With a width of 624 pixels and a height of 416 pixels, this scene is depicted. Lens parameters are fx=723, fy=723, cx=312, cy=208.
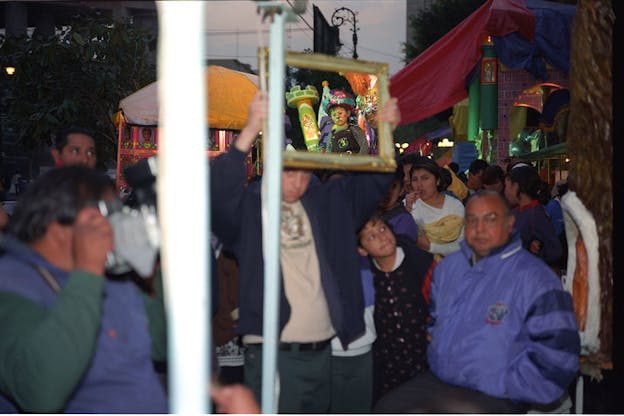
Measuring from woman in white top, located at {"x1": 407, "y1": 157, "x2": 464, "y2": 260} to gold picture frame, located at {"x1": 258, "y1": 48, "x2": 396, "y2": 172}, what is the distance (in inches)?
94.1

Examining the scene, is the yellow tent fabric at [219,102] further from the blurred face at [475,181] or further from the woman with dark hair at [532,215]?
the woman with dark hair at [532,215]

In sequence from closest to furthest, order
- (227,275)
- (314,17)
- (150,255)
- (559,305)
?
1. (150,255)
2. (559,305)
3. (227,275)
4. (314,17)

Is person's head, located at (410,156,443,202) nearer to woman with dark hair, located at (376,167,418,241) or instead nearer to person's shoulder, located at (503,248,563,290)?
woman with dark hair, located at (376,167,418,241)

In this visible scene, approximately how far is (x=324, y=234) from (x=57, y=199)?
5.36 ft

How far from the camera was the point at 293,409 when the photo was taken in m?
3.31

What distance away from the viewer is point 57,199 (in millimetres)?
1973

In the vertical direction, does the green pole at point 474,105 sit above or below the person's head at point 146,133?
above

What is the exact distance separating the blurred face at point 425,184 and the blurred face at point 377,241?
1778 millimetres

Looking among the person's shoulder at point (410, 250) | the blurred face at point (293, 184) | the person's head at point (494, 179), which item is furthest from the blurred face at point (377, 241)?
the person's head at point (494, 179)

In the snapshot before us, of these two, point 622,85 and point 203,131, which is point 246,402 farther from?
point 622,85

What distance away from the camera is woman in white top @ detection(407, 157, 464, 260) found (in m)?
5.23

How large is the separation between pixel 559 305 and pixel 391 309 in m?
0.89

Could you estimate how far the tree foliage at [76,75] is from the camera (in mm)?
12516

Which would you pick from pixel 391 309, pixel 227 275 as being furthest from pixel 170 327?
pixel 227 275
